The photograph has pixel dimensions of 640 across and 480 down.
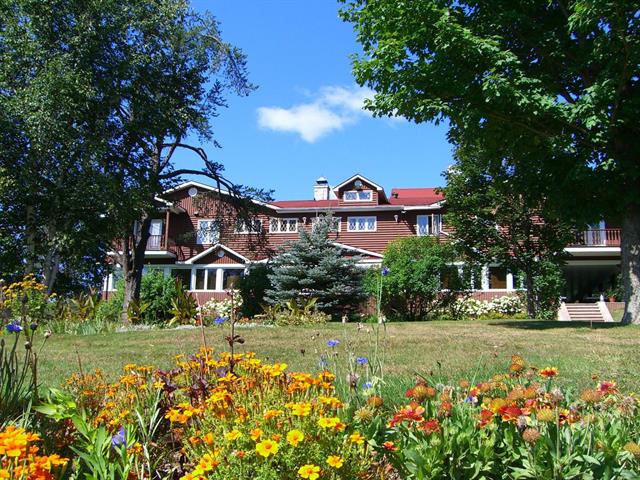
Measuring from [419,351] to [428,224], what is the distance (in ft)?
78.5

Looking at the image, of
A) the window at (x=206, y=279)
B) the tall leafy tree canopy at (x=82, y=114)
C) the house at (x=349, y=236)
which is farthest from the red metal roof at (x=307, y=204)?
the tall leafy tree canopy at (x=82, y=114)

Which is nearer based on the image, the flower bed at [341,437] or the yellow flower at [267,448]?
the yellow flower at [267,448]

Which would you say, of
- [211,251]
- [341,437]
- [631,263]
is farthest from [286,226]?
[341,437]

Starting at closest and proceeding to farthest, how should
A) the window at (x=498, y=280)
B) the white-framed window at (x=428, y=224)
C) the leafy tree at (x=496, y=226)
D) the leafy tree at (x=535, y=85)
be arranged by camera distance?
the leafy tree at (x=535, y=85) → the leafy tree at (x=496, y=226) → the window at (x=498, y=280) → the white-framed window at (x=428, y=224)

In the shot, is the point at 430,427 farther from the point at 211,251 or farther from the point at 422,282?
the point at 211,251

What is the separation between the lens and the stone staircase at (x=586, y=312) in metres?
24.0

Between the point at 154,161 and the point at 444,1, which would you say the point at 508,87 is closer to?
the point at 444,1

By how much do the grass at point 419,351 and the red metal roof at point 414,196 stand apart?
20810mm

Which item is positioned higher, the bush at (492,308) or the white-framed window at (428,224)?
the white-framed window at (428,224)

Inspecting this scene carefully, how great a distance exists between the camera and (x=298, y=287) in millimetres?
20969

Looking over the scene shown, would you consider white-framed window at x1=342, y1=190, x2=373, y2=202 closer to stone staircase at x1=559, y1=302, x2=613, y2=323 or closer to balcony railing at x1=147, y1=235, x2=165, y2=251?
balcony railing at x1=147, y1=235, x2=165, y2=251

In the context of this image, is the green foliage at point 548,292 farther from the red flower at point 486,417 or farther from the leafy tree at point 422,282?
the red flower at point 486,417

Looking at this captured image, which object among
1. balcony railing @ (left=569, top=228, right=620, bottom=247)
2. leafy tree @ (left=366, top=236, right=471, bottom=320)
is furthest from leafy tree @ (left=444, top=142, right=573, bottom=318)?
balcony railing @ (left=569, top=228, right=620, bottom=247)

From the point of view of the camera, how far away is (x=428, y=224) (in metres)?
31.1
